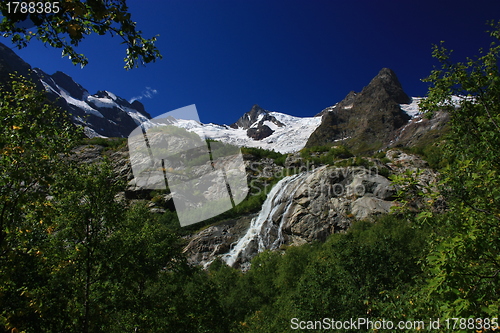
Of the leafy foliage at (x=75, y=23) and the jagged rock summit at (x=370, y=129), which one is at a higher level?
the jagged rock summit at (x=370, y=129)

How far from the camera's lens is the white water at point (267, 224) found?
35969 mm

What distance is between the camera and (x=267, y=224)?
3862cm

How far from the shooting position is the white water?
35969 mm

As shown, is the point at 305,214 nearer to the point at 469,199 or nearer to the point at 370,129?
the point at 469,199

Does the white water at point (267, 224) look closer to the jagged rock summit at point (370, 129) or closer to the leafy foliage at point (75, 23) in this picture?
the leafy foliage at point (75, 23)

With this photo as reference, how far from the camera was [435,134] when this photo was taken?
4884 inches

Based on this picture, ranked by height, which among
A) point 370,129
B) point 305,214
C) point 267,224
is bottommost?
point 267,224

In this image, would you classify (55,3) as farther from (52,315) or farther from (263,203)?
(263,203)

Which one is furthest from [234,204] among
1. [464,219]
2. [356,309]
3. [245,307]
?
[464,219]

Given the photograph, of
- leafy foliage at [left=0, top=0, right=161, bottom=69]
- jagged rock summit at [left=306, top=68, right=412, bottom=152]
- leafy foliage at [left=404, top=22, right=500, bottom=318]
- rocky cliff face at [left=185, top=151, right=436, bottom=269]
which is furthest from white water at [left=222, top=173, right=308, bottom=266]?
jagged rock summit at [left=306, top=68, right=412, bottom=152]

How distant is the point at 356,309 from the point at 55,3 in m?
14.6

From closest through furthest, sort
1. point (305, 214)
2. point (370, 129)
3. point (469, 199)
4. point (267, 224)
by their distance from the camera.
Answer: point (469, 199), point (305, 214), point (267, 224), point (370, 129)

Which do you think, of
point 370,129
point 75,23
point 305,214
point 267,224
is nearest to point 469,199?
point 75,23

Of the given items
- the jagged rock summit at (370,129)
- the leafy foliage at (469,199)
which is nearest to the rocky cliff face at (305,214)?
the leafy foliage at (469,199)
